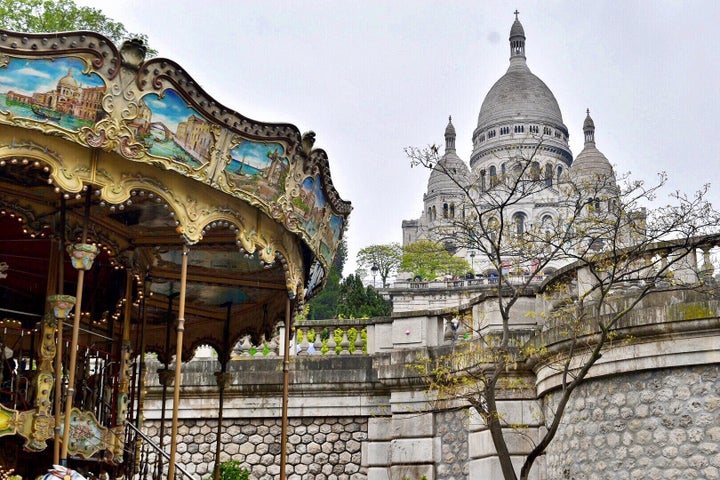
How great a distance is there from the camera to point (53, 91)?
1087 cm

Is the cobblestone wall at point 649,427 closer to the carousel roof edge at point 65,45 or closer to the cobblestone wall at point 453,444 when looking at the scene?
the cobblestone wall at point 453,444

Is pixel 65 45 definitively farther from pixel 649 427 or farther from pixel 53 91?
pixel 649 427

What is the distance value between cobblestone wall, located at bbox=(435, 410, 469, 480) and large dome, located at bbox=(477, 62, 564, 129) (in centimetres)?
9975

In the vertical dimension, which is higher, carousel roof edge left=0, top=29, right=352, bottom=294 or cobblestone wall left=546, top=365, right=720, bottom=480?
carousel roof edge left=0, top=29, right=352, bottom=294

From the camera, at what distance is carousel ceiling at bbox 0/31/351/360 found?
10.9 meters

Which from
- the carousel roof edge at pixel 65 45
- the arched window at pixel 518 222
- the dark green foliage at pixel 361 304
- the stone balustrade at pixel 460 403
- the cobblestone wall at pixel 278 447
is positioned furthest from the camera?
the dark green foliage at pixel 361 304

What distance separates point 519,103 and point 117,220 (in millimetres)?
105579

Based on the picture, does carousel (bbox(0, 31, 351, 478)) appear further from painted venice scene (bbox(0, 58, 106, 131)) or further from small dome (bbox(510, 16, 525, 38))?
small dome (bbox(510, 16, 525, 38))

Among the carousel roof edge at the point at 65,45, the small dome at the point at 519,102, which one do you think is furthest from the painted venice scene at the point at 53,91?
the small dome at the point at 519,102

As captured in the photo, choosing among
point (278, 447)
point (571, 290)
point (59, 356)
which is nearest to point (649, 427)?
point (571, 290)

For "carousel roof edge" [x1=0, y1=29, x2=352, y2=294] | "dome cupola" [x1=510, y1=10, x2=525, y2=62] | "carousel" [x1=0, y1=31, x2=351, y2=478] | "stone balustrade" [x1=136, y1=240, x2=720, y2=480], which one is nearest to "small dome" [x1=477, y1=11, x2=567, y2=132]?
"dome cupola" [x1=510, y1=10, x2=525, y2=62]

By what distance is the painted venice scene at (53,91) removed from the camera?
35.1 feet

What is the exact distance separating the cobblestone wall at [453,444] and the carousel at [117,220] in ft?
10.9

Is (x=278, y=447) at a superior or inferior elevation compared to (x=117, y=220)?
inferior
